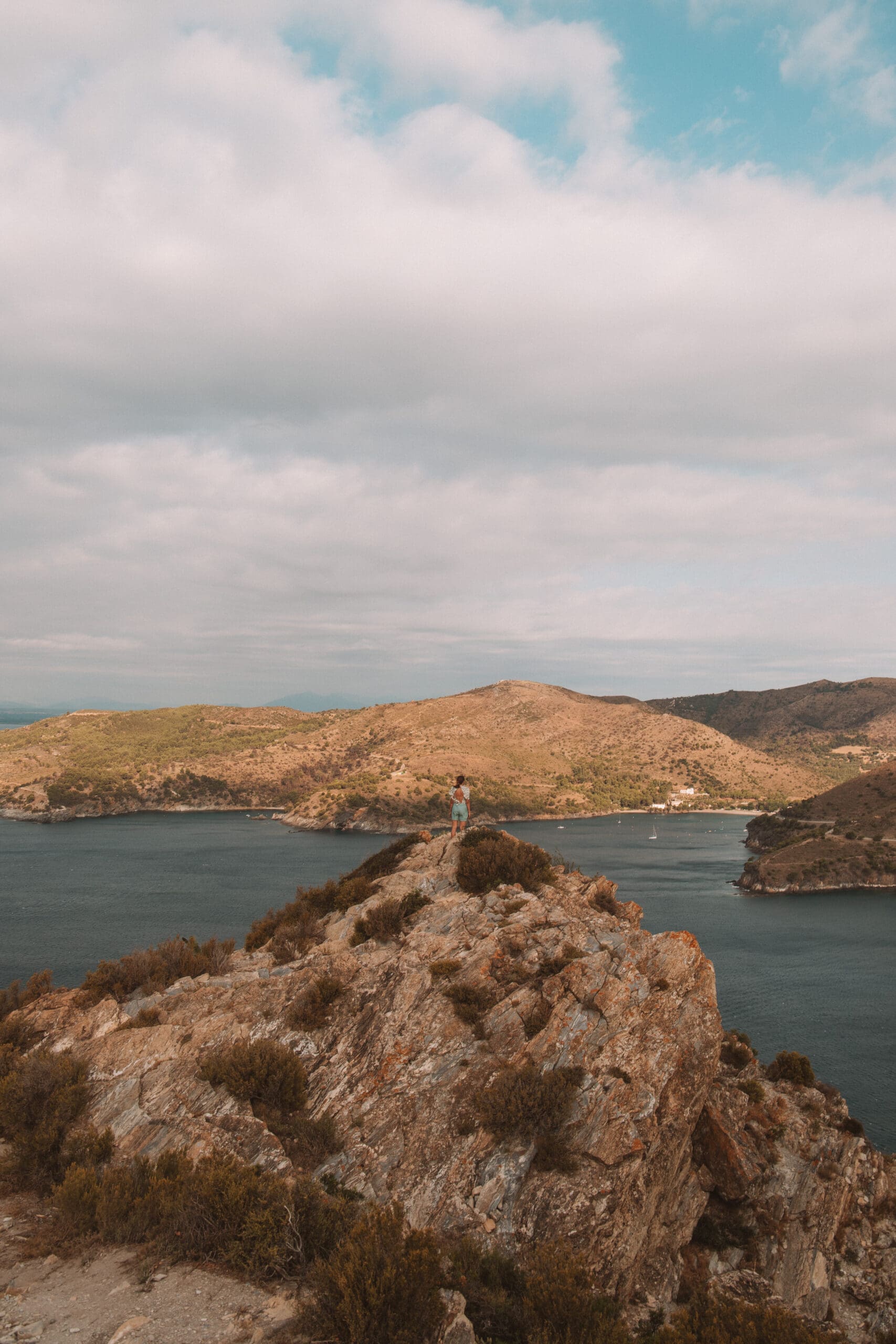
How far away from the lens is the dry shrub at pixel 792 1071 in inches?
840

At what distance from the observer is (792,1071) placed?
70.6ft

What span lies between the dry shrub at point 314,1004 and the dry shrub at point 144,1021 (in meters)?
3.27

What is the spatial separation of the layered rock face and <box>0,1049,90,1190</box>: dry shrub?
590 mm

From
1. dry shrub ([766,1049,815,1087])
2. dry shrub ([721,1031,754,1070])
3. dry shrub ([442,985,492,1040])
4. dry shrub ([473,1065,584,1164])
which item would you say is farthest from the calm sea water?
dry shrub ([473,1065,584,1164])

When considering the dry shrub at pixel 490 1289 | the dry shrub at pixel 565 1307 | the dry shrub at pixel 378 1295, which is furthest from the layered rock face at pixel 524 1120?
the dry shrub at pixel 378 1295

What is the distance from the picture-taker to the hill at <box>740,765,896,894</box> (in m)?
102

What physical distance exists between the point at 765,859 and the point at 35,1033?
354 feet

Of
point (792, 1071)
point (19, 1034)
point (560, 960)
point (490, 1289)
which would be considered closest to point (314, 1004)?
point (560, 960)

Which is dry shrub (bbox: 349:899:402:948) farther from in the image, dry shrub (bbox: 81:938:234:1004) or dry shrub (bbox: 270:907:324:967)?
dry shrub (bbox: 81:938:234:1004)

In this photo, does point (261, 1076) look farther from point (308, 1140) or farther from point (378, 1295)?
point (378, 1295)

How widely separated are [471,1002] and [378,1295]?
7.58 m

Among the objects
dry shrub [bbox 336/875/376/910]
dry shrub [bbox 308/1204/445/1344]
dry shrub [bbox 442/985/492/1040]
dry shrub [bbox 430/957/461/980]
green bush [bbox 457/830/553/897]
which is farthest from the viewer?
dry shrub [bbox 336/875/376/910]

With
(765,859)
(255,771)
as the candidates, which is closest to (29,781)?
(255,771)

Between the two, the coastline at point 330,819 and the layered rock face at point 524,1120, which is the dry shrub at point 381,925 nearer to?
the layered rock face at point 524,1120
